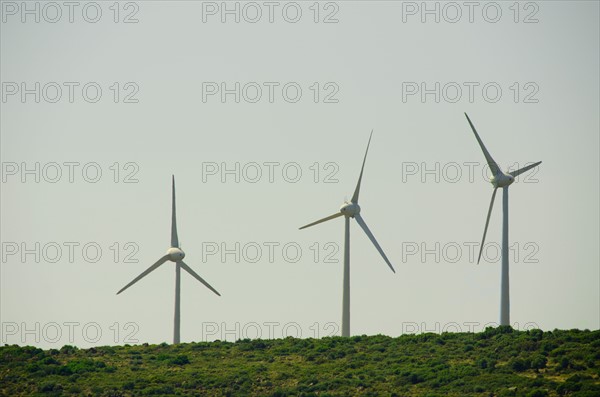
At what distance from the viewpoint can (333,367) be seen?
164000mm

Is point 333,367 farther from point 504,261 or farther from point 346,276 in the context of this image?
point 504,261

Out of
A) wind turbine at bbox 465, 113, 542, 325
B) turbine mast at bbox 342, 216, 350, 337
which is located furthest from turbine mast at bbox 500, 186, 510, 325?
turbine mast at bbox 342, 216, 350, 337

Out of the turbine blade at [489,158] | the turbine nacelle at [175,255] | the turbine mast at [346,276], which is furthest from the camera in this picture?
the turbine nacelle at [175,255]

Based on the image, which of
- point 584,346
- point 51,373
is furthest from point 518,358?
point 51,373

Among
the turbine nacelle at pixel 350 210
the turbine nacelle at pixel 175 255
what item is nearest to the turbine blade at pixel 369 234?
the turbine nacelle at pixel 350 210

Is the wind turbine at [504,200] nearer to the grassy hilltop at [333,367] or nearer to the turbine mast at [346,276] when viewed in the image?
the grassy hilltop at [333,367]

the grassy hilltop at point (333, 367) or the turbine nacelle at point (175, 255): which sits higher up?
the turbine nacelle at point (175, 255)

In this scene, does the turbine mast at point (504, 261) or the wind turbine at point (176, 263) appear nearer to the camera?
the turbine mast at point (504, 261)

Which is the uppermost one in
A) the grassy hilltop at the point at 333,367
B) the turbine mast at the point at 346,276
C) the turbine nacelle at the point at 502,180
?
the turbine nacelle at the point at 502,180

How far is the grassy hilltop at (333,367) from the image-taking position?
151000mm

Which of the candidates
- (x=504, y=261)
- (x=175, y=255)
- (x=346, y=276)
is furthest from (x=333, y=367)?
(x=175, y=255)

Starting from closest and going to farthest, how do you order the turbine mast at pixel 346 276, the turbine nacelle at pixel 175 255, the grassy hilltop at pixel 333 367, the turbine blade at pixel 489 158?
1. the grassy hilltop at pixel 333 367
2. the turbine blade at pixel 489 158
3. the turbine mast at pixel 346 276
4. the turbine nacelle at pixel 175 255

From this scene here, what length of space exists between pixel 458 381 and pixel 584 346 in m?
14.4

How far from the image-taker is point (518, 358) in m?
157
